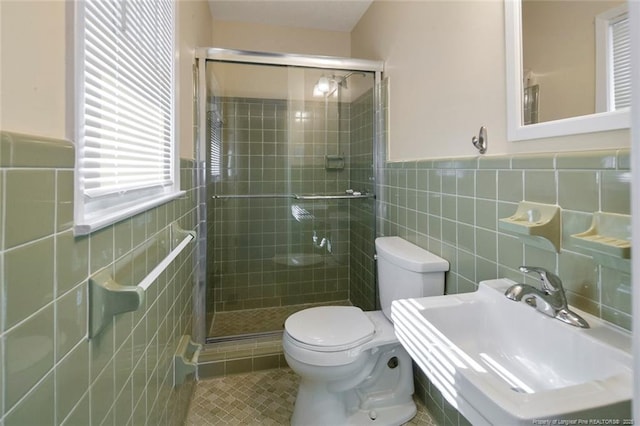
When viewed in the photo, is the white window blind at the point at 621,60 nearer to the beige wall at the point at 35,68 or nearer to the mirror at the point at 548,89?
the mirror at the point at 548,89

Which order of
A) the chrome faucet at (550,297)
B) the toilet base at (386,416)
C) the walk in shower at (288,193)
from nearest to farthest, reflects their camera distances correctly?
the chrome faucet at (550,297) < the toilet base at (386,416) < the walk in shower at (288,193)

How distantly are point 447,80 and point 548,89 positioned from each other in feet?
1.76

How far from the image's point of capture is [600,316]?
2.90 ft

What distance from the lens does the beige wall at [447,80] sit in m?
1.21

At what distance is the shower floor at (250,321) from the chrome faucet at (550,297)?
172 centimetres

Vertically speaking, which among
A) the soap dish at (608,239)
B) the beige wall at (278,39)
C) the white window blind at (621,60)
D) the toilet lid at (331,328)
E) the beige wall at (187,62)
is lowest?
the toilet lid at (331,328)

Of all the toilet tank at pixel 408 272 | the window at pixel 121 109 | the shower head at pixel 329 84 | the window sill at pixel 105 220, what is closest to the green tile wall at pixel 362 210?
the shower head at pixel 329 84

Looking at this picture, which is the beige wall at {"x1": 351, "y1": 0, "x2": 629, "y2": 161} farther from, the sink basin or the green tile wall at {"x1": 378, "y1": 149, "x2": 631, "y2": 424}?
the sink basin

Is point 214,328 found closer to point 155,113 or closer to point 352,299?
point 352,299

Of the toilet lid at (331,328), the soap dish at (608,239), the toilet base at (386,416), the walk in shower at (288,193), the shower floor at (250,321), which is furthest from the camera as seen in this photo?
the walk in shower at (288,193)

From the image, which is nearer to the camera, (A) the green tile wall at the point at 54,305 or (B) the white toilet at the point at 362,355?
(A) the green tile wall at the point at 54,305

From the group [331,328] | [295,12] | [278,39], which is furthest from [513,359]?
[278,39]

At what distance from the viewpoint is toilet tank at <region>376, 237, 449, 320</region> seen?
148cm

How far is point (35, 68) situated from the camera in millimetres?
515
